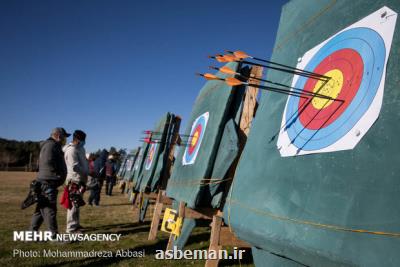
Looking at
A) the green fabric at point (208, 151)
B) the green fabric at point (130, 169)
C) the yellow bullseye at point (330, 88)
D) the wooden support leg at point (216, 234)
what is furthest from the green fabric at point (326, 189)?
the green fabric at point (130, 169)

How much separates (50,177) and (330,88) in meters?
4.46

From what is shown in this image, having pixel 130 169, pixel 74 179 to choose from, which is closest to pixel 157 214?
pixel 74 179

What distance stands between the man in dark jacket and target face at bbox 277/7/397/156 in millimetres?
4039

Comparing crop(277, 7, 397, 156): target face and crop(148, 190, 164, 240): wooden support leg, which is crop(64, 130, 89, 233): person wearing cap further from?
crop(277, 7, 397, 156): target face

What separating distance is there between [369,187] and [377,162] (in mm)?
100

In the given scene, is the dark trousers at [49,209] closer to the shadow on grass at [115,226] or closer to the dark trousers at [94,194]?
the shadow on grass at [115,226]

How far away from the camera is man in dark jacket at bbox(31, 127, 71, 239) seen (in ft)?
15.0

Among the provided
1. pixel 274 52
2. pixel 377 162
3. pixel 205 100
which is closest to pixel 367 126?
pixel 377 162

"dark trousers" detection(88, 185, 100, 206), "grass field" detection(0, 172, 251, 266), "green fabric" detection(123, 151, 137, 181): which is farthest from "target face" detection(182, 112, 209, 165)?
"green fabric" detection(123, 151, 137, 181)

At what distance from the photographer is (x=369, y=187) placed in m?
1.11

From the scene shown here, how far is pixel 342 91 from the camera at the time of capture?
59.4 inches

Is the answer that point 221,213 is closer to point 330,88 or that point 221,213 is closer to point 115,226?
point 330,88

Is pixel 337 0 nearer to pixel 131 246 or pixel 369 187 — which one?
pixel 369 187

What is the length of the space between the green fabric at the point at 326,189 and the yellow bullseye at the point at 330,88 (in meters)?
0.31
